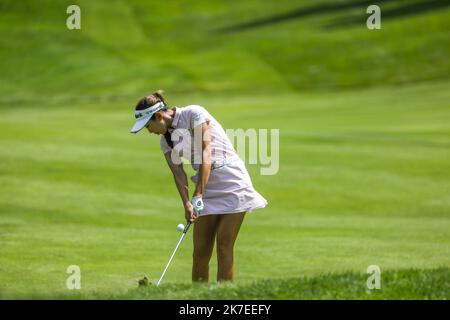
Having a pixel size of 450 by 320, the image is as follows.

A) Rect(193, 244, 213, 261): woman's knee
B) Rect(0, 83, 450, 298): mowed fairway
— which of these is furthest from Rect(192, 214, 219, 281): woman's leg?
Rect(0, 83, 450, 298): mowed fairway

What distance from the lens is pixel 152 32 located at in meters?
60.8

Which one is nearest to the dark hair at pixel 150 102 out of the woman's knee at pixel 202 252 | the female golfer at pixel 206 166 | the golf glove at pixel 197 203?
the female golfer at pixel 206 166

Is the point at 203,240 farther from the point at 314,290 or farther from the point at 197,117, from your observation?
the point at 314,290

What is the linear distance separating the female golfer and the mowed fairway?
587mm

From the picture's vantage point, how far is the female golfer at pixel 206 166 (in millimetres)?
8453

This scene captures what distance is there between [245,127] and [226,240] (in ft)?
62.5

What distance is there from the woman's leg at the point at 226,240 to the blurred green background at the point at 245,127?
0.81 feet

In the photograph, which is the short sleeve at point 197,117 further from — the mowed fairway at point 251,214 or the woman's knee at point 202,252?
the mowed fairway at point 251,214

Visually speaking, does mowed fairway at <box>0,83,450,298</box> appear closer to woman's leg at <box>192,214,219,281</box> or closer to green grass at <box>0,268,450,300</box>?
green grass at <box>0,268,450,300</box>

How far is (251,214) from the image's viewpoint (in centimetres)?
1539

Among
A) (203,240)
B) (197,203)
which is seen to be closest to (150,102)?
(197,203)

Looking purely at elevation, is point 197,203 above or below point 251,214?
above
